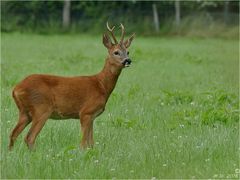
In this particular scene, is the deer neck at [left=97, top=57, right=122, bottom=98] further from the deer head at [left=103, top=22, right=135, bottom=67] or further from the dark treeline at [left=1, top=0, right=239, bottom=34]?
the dark treeline at [left=1, top=0, right=239, bottom=34]

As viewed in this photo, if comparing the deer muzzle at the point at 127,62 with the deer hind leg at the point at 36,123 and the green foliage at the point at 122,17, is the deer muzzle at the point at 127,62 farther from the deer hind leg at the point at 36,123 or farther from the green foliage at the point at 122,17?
the green foliage at the point at 122,17

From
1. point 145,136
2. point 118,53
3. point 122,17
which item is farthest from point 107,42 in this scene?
point 122,17

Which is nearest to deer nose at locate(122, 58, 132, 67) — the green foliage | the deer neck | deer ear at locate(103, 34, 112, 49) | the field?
the deer neck

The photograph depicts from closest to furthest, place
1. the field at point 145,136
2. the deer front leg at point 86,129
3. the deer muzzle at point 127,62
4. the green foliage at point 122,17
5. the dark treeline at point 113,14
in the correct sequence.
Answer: the field at point 145,136
the deer front leg at point 86,129
the deer muzzle at point 127,62
the green foliage at point 122,17
the dark treeline at point 113,14

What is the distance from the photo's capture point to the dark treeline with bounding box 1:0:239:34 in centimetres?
4391

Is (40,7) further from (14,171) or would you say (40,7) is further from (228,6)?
(14,171)

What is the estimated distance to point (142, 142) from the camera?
9.02 m

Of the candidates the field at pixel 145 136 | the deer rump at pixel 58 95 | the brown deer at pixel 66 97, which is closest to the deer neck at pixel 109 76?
the brown deer at pixel 66 97

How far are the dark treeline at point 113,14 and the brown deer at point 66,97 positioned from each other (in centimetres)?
3432

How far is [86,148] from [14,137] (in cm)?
82

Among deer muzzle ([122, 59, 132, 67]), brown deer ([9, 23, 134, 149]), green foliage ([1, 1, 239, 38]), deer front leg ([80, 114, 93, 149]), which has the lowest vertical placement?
green foliage ([1, 1, 239, 38])

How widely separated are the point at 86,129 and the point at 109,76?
34.0 inches

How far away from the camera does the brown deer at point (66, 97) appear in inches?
331

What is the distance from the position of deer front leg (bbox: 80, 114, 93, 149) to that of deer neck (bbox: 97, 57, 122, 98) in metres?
0.54
